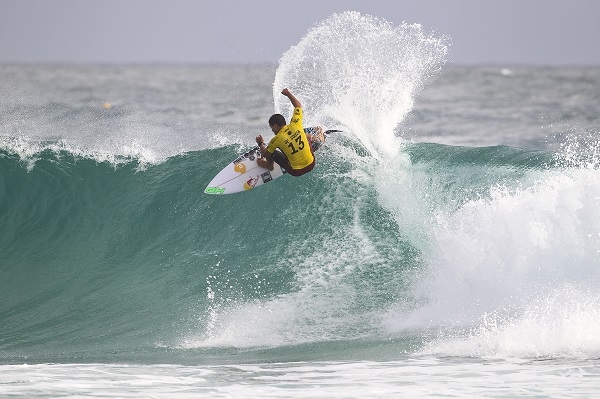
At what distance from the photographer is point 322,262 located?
40.6ft

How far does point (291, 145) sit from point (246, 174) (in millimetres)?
1297

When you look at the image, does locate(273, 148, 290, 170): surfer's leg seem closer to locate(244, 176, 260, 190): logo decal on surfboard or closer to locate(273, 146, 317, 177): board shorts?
locate(273, 146, 317, 177): board shorts

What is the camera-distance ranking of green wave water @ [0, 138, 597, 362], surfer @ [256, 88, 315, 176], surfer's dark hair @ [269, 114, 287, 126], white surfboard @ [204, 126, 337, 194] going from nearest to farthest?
green wave water @ [0, 138, 597, 362]
surfer's dark hair @ [269, 114, 287, 126]
surfer @ [256, 88, 315, 176]
white surfboard @ [204, 126, 337, 194]

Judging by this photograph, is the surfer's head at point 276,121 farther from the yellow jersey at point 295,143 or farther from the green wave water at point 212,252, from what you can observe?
the green wave water at point 212,252

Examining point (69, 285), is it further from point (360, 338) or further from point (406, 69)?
point (406, 69)

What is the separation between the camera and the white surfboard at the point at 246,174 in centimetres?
1263

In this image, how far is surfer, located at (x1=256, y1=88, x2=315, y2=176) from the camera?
11406 millimetres

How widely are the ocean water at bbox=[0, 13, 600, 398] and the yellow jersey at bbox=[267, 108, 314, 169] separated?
58.3 inches

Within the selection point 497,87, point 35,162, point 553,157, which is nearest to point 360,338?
point 553,157

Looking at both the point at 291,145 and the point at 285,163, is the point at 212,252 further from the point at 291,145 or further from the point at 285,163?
the point at 291,145

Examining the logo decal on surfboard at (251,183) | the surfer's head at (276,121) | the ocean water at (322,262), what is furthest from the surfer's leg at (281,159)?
the ocean water at (322,262)

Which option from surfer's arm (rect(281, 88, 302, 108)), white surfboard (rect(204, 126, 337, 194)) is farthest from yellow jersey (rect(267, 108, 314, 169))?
white surfboard (rect(204, 126, 337, 194))

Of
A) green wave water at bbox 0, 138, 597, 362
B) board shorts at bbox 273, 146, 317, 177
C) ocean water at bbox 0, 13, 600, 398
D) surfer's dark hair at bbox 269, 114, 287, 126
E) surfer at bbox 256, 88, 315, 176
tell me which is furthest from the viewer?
board shorts at bbox 273, 146, 317, 177

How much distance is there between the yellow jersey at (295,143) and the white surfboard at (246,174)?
0.79 meters
